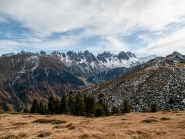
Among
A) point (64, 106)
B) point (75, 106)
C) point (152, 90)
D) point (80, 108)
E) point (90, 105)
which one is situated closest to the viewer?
point (80, 108)

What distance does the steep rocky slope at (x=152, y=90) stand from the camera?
78.6m

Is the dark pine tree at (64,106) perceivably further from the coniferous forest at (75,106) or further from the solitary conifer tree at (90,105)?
the solitary conifer tree at (90,105)

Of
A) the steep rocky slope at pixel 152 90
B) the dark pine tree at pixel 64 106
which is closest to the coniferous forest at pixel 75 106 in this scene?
the dark pine tree at pixel 64 106

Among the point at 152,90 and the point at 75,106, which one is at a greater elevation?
the point at 152,90

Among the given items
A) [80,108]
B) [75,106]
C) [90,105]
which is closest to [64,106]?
[75,106]

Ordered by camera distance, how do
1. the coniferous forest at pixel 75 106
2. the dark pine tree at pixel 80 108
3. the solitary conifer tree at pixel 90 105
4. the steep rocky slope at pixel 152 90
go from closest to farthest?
the dark pine tree at pixel 80 108 < the coniferous forest at pixel 75 106 < the solitary conifer tree at pixel 90 105 < the steep rocky slope at pixel 152 90

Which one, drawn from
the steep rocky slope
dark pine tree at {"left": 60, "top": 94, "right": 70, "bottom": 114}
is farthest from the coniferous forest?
the steep rocky slope

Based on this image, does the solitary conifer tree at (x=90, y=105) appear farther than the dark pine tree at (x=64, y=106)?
No

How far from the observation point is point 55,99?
8694cm

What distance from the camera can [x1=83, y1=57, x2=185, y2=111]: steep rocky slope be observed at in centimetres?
7859

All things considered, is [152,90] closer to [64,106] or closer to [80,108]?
[80,108]

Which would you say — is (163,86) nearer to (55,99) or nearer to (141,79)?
(141,79)

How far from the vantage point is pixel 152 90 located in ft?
299

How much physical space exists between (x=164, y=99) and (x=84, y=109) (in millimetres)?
39347
